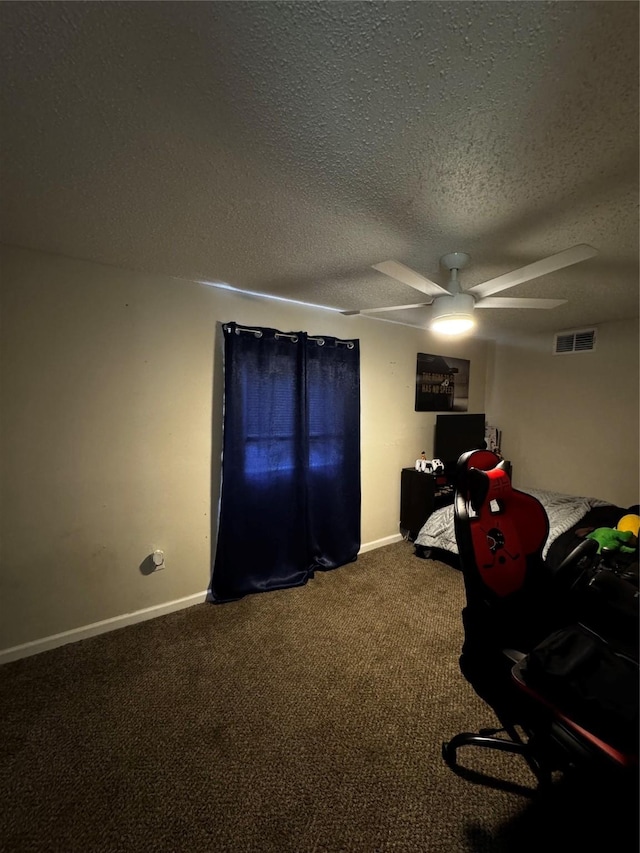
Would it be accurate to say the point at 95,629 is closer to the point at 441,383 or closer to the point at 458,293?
the point at 458,293

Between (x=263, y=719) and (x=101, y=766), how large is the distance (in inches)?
25.9

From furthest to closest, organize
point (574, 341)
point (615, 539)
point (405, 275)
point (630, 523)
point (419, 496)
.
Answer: point (574, 341), point (419, 496), point (630, 523), point (615, 539), point (405, 275)

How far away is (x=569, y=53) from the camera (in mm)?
808

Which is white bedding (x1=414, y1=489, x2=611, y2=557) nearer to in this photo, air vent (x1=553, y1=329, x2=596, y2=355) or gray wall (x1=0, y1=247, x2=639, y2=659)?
gray wall (x1=0, y1=247, x2=639, y2=659)

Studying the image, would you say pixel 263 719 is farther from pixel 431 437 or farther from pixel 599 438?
pixel 599 438

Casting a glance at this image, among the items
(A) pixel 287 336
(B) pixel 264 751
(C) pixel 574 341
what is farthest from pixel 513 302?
(B) pixel 264 751

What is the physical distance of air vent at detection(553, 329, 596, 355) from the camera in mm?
3520

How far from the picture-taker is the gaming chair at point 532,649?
2.67 ft

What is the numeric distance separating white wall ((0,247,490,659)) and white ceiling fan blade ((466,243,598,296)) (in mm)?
1596

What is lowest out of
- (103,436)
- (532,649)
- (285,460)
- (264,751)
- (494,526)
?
(264,751)

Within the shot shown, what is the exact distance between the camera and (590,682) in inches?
33.8

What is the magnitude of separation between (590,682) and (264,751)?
130 cm

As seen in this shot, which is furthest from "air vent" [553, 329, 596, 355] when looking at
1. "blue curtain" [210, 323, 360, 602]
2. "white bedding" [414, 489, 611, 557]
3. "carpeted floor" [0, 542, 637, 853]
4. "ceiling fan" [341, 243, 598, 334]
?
"carpeted floor" [0, 542, 637, 853]

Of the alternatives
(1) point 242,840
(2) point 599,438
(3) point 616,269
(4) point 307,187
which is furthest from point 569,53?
(2) point 599,438
